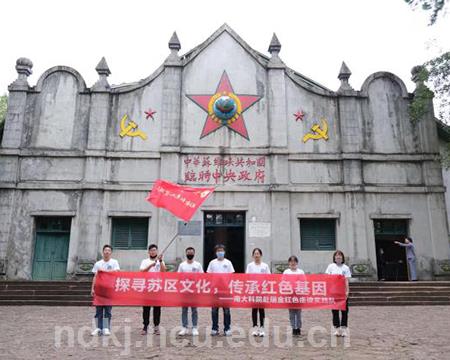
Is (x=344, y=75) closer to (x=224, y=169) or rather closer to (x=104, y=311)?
(x=224, y=169)

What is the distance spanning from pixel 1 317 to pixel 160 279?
5015 mm

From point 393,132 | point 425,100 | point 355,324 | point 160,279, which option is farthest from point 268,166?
point 160,279

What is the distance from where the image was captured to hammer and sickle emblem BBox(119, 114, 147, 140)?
16.5 metres

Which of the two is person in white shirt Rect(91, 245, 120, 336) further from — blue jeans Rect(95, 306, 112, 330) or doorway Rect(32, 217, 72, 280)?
doorway Rect(32, 217, 72, 280)

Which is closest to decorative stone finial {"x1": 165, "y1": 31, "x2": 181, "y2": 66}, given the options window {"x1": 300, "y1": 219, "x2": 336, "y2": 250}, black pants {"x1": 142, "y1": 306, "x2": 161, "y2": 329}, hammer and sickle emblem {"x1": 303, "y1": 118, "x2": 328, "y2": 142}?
hammer and sickle emblem {"x1": 303, "y1": 118, "x2": 328, "y2": 142}

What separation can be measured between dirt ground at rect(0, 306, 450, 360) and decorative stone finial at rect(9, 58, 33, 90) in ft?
33.5

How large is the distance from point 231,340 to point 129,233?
9.76 metres

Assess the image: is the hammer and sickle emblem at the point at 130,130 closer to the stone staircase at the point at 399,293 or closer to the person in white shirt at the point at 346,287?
the stone staircase at the point at 399,293

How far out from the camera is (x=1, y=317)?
9.89m

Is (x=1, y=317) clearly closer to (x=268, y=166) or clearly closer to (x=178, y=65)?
(x=268, y=166)

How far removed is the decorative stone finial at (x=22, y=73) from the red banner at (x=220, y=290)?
40.3ft

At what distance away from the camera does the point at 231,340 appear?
6.96m

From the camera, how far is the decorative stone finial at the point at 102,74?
55.6ft

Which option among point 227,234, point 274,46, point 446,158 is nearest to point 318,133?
point 274,46
